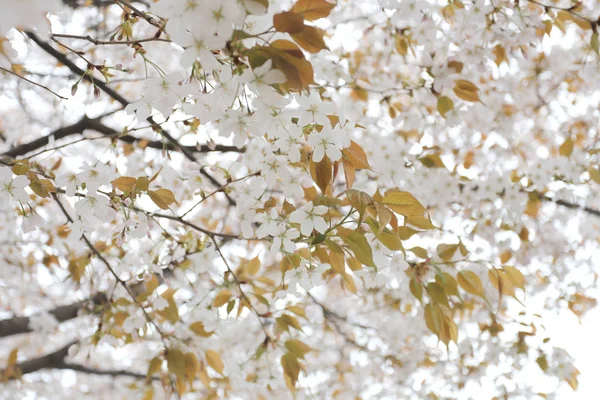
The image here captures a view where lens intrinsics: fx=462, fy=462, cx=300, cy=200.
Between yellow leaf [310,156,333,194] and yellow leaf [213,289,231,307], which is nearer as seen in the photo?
yellow leaf [310,156,333,194]

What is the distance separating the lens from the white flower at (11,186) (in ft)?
2.80

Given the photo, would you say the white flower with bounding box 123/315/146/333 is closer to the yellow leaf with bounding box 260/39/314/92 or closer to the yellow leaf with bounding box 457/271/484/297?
the yellow leaf with bounding box 457/271/484/297

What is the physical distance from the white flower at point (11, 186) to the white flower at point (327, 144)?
54 cm

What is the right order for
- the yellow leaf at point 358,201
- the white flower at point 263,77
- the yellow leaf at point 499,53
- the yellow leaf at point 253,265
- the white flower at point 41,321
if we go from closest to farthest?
the white flower at point 263,77
the yellow leaf at point 358,201
the yellow leaf at point 253,265
the yellow leaf at point 499,53
the white flower at point 41,321

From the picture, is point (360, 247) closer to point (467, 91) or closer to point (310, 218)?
point (310, 218)

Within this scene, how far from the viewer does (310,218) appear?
812 millimetres

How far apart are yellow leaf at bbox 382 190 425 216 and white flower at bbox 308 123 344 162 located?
134mm

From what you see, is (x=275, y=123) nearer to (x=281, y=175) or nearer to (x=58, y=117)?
(x=281, y=175)

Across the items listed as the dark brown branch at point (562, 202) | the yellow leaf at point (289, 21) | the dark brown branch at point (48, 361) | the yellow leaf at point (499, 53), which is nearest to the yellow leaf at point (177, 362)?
the yellow leaf at point (289, 21)

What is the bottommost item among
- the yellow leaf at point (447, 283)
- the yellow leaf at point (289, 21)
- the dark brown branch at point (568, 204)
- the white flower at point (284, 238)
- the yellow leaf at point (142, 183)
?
the yellow leaf at point (447, 283)

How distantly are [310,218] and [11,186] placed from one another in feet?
1.86

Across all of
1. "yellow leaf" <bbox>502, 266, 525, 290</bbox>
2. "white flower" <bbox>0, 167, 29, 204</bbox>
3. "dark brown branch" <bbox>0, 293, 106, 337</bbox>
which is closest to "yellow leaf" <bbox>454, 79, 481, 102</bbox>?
"yellow leaf" <bbox>502, 266, 525, 290</bbox>

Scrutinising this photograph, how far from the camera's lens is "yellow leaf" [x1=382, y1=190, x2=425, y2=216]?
2.63ft

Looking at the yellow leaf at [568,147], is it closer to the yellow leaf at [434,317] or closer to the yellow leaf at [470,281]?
the yellow leaf at [470,281]
